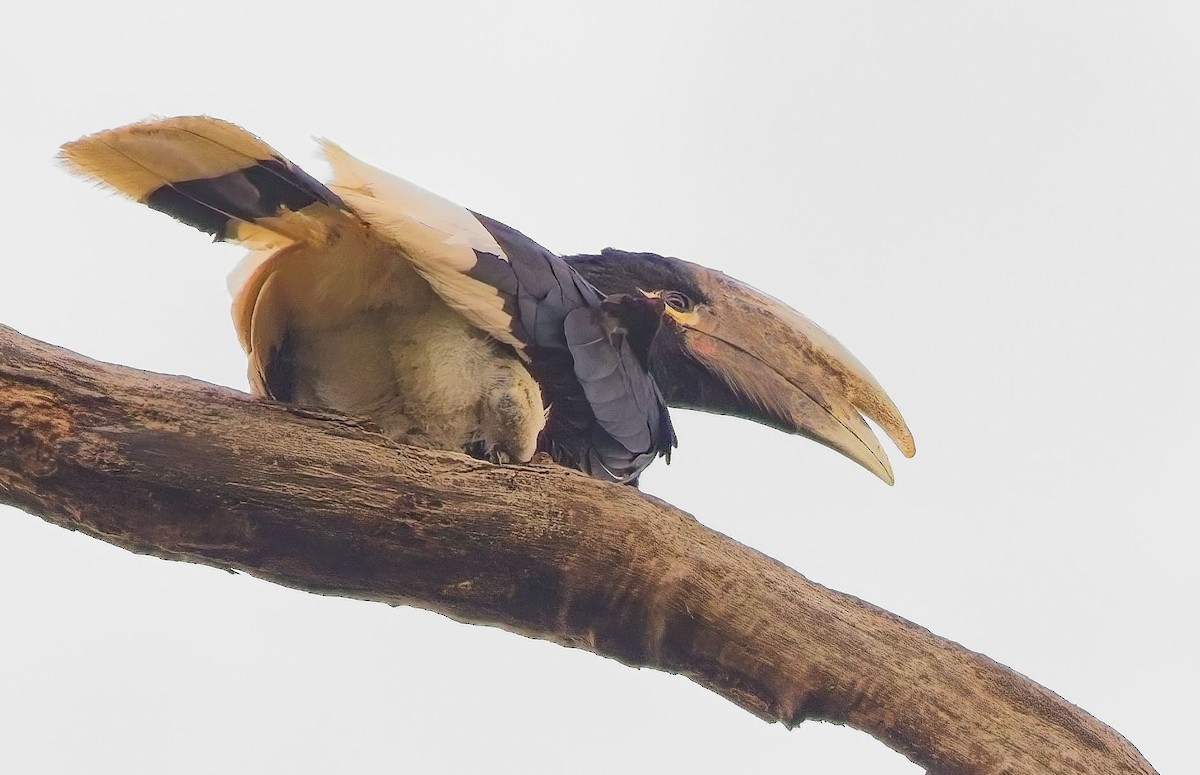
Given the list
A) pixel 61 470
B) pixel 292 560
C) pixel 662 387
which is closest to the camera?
pixel 61 470

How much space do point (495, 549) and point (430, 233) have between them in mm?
601

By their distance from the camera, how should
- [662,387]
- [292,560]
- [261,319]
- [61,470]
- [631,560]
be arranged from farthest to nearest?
[662,387], [261,319], [631,560], [292,560], [61,470]

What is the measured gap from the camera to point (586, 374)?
2.31 metres

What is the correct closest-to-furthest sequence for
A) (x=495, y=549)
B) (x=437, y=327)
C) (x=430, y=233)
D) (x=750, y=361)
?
1. (x=495, y=549)
2. (x=430, y=233)
3. (x=437, y=327)
4. (x=750, y=361)

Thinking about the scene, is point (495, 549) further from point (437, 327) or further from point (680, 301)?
point (680, 301)

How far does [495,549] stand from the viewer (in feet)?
6.10

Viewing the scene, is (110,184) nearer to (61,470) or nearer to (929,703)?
(61,470)

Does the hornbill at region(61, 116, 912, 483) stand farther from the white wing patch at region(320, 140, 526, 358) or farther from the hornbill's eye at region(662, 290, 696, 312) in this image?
the hornbill's eye at region(662, 290, 696, 312)

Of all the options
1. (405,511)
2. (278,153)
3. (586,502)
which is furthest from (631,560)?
(278,153)

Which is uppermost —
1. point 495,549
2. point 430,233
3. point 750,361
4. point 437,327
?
point 750,361

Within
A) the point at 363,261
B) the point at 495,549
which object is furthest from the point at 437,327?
the point at 495,549

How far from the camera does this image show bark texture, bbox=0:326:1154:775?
1717mm

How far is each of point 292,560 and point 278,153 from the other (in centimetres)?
69

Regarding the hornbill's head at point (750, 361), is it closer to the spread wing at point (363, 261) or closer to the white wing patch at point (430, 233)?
the spread wing at point (363, 261)
